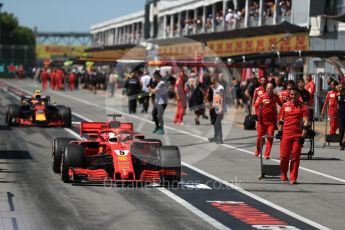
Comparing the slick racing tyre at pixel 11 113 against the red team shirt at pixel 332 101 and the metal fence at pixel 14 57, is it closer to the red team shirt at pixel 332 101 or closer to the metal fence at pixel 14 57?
the red team shirt at pixel 332 101

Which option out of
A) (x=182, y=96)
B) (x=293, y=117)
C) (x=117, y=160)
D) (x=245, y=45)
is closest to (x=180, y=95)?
(x=182, y=96)

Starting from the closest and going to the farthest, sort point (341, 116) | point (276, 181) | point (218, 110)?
1. point (276, 181)
2. point (341, 116)
3. point (218, 110)

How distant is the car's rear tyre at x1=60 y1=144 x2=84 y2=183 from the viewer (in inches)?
559

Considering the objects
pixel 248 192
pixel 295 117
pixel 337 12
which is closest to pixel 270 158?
pixel 295 117

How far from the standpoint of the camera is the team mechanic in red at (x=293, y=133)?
1530 centimetres

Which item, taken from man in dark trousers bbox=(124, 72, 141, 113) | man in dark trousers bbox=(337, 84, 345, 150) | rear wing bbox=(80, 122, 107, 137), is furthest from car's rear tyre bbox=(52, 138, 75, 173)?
man in dark trousers bbox=(124, 72, 141, 113)

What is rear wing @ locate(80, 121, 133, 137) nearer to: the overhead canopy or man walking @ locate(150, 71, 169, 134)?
man walking @ locate(150, 71, 169, 134)

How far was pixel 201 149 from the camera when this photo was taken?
858 inches

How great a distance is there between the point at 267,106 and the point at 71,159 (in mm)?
6672

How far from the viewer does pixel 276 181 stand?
15.8 meters

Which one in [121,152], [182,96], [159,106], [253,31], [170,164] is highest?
[253,31]

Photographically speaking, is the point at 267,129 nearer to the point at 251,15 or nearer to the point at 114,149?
the point at 114,149

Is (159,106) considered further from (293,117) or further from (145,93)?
(145,93)

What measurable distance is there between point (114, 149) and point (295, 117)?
3.27 meters
